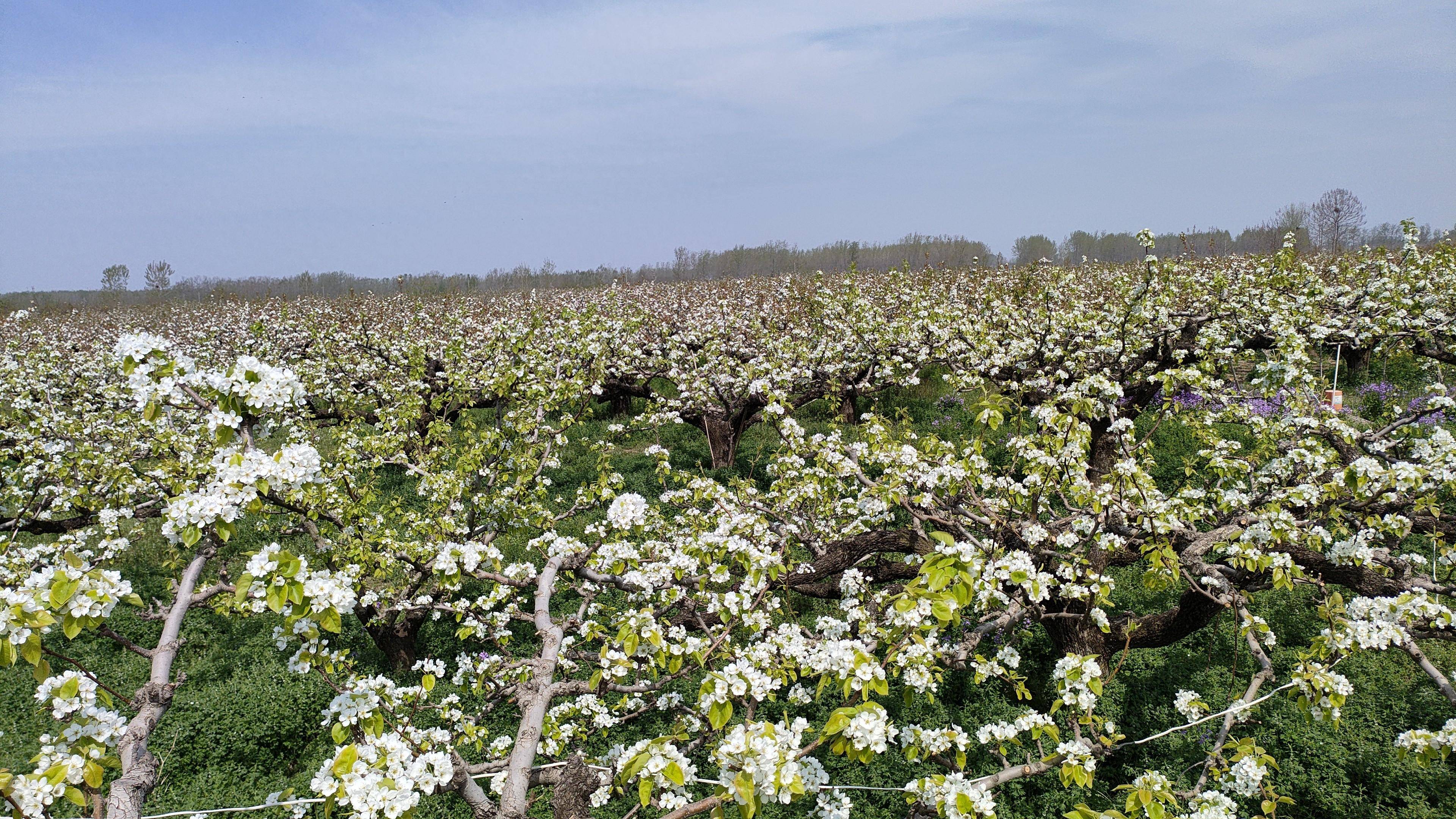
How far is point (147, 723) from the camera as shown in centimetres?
258

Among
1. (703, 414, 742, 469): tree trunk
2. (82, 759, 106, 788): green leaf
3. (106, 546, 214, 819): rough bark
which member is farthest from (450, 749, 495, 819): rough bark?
(703, 414, 742, 469): tree trunk

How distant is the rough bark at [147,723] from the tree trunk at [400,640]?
374cm

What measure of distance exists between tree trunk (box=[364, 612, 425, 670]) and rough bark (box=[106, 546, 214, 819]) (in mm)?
3740

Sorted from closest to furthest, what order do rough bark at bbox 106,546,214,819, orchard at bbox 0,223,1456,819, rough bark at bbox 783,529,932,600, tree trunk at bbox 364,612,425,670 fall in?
rough bark at bbox 106,546,214,819, orchard at bbox 0,223,1456,819, rough bark at bbox 783,529,932,600, tree trunk at bbox 364,612,425,670

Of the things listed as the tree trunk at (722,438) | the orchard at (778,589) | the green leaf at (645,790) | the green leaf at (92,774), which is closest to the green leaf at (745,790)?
the orchard at (778,589)

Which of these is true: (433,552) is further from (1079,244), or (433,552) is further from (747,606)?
(1079,244)

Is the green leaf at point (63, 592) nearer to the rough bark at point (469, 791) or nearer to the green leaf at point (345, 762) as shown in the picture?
the green leaf at point (345, 762)

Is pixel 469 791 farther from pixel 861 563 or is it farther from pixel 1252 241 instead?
pixel 1252 241

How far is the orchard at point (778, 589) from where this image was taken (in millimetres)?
2541

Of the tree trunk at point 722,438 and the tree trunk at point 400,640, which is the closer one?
the tree trunk at point 400,640

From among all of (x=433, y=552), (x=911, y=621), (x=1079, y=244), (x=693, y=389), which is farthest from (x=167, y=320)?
(x=1079, y=244)

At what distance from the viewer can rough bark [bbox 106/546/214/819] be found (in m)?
2.30

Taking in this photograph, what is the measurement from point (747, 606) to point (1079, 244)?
7095cm

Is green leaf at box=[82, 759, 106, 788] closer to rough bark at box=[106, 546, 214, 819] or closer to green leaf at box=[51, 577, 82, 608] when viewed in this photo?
rough bark at box=[106, 546, 214, 819]
